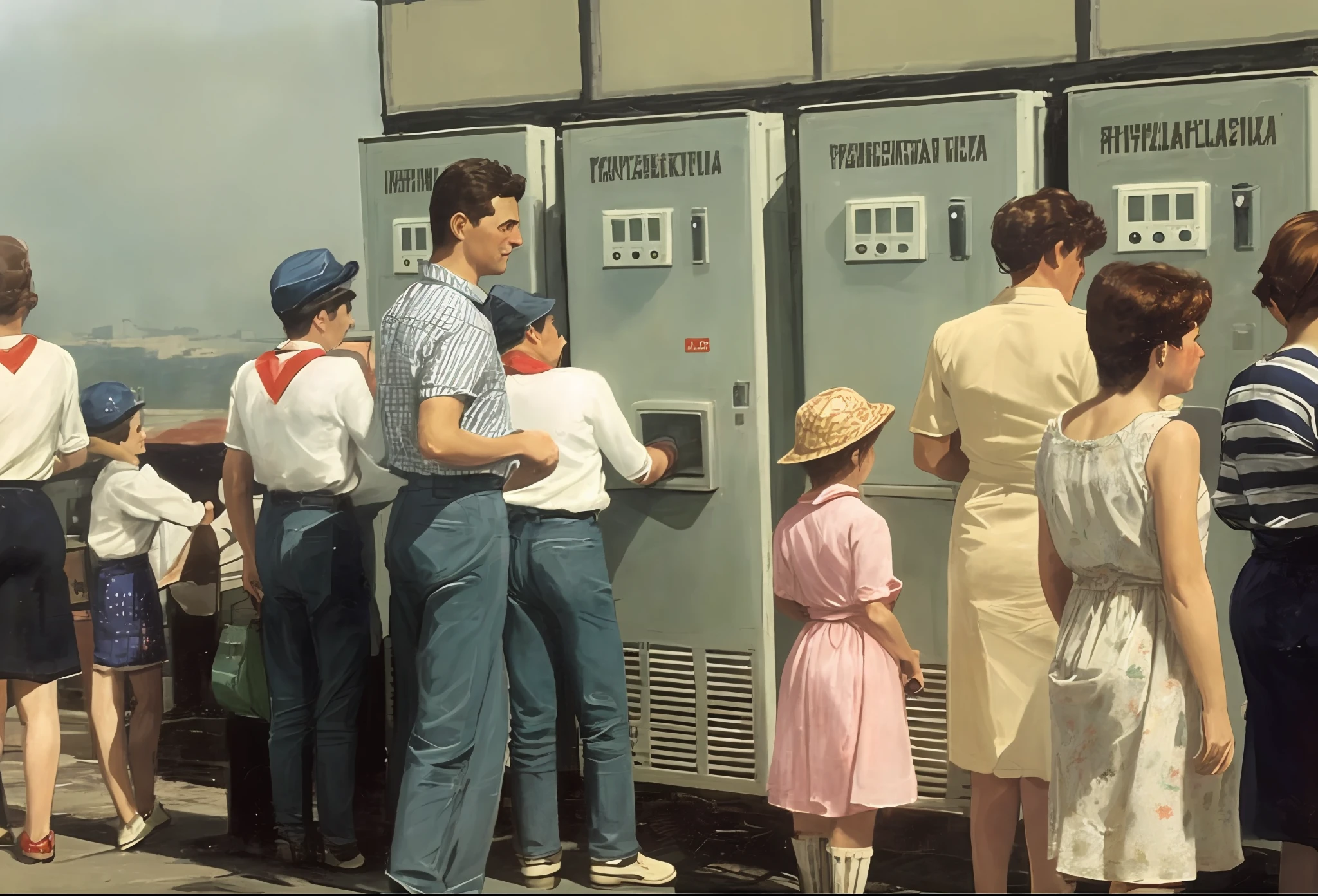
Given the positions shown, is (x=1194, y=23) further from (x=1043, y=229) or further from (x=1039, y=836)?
(x=1039, y=836)

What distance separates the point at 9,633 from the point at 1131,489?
9.17 feet

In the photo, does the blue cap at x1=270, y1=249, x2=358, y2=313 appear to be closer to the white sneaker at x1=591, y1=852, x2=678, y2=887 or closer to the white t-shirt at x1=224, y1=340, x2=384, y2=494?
the white t-shirt at x1=224, y1=340, x2=384, y2=494

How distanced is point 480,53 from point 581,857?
2.21 metres

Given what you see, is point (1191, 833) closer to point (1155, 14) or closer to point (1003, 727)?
point (1003, 727)

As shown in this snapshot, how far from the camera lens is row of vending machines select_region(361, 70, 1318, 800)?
10.2 feet

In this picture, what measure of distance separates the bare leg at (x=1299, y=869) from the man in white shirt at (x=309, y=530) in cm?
214

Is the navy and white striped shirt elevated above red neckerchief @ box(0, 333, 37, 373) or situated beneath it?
situated beneath

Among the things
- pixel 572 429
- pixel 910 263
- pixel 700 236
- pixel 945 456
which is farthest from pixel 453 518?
pixel 910 263

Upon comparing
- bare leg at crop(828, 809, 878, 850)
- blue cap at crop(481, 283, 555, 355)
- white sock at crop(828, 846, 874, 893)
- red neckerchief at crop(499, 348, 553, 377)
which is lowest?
white sock at crop(828, 846, 874, 893)

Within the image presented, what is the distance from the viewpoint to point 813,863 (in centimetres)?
308

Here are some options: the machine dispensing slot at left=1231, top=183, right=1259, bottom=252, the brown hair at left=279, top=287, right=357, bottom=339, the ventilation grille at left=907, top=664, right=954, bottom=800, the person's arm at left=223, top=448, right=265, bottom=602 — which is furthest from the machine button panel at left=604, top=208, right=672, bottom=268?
the machine dispensing slot at left=1231, top=183, right=1259, bottom=252

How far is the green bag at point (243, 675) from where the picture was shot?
3781 mm

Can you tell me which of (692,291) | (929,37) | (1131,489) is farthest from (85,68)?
(1131,489)

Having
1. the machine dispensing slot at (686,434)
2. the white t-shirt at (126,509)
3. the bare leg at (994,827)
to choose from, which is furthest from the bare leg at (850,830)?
the white t-shirt at (126,509)
